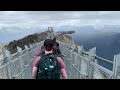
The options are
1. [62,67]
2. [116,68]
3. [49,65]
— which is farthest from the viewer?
[62,67]

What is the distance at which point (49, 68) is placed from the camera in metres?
3.35

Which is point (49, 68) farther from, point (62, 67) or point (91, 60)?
point (91, 60)

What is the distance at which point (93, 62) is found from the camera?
450cm

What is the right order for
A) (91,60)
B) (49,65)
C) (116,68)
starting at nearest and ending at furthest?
(116,68) → (49,65) → (91,60)

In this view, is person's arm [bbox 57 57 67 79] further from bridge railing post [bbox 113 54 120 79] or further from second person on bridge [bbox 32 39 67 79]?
bridge railing post [bbox 113 54 120 79]

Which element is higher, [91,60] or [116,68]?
[116,68]

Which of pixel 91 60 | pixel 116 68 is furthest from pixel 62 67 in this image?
pixel 91 60

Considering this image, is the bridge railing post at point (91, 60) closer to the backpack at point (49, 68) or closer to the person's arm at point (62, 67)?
the person's arm at point (62, 67)

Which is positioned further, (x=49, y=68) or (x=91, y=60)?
(x=91, y=60)

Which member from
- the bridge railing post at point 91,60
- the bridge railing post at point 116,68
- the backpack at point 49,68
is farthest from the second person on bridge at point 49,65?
the bridge railing post at point 91,60

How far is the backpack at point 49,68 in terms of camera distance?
11.0 feet
